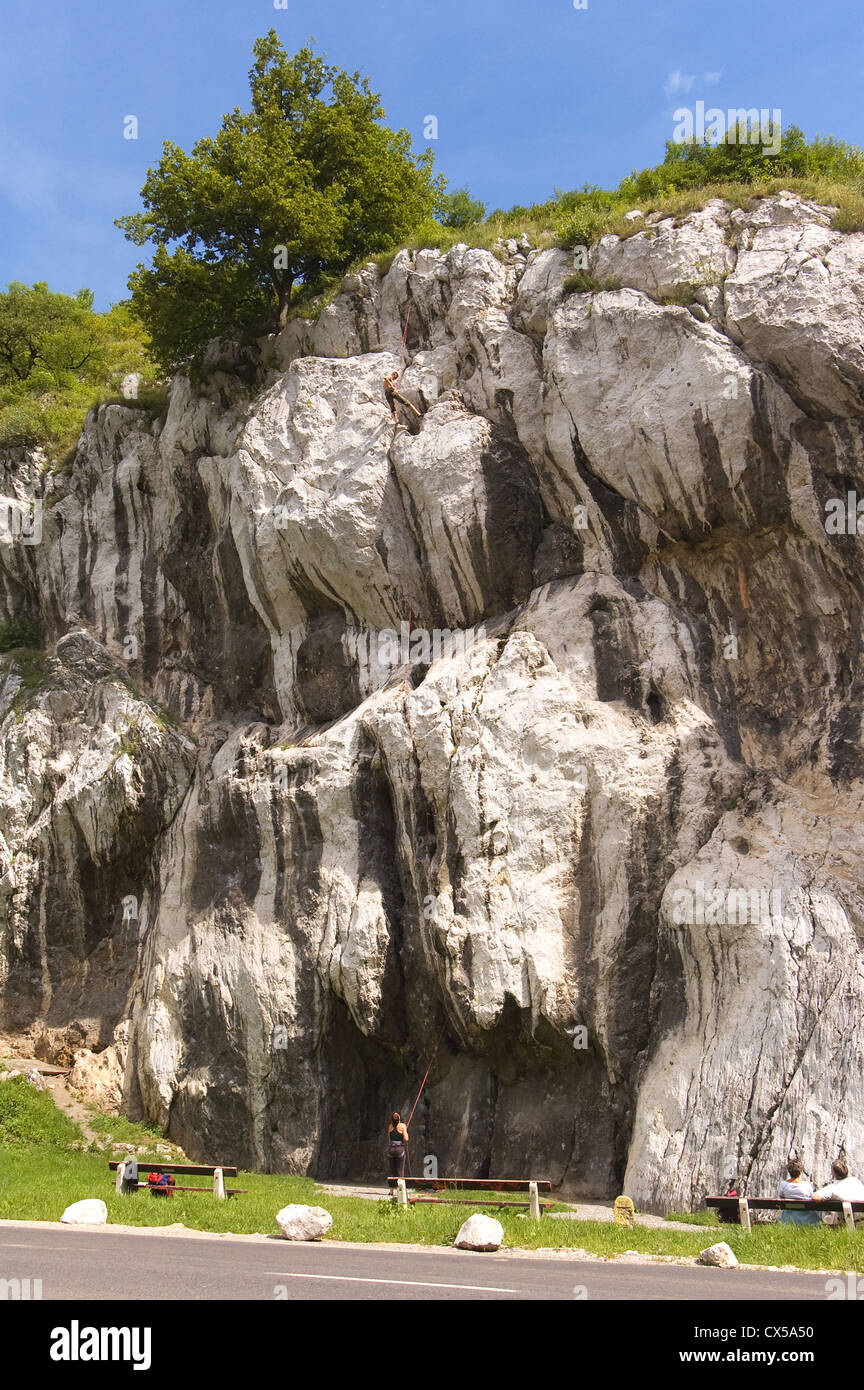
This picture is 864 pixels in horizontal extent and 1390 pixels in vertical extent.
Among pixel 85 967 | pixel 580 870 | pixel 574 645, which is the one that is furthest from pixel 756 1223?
pixel 85 967

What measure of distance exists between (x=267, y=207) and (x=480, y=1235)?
21480 millimetres

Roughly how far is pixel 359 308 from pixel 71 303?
2025 centimetres

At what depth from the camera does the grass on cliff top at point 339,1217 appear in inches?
451

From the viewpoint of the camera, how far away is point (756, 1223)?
1346cm

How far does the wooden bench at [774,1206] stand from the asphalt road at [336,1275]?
2114 mm

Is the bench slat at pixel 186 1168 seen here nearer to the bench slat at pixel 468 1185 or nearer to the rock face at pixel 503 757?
the rock face at pixel 503 757

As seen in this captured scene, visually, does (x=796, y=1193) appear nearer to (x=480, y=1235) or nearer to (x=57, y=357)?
(x=480, y=1235)

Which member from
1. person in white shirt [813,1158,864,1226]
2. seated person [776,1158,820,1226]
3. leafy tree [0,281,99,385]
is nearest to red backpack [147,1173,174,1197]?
seated person [776,1158,820,1226]

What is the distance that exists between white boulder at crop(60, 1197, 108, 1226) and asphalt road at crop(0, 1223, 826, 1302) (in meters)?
1.47

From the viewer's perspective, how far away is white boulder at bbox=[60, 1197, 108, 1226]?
1340 centimetres

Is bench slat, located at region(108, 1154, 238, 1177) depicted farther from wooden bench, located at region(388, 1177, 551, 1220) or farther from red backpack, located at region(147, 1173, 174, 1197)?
wooden bench, located at region(388, 1177, 551, 1220)

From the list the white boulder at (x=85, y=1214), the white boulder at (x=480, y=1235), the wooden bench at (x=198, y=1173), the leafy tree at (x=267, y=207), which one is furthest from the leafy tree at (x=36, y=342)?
the white boulder at (x=480, y=1235)
